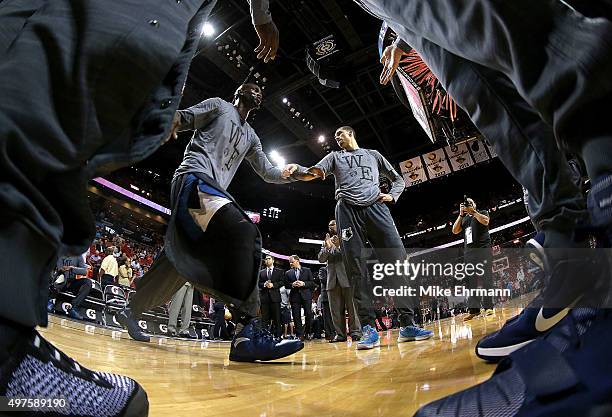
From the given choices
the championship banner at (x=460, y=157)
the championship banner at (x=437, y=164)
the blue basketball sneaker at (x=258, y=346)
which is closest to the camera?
the blue basketball sneaker at (x=258, y=346)

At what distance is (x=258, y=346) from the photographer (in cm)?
214

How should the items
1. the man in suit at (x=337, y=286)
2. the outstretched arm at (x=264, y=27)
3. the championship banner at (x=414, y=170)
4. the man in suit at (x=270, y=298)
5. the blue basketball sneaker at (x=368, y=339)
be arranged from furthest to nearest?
the championship banner at (x=414, y=170) → the man in suit at (x=270, y=298) → the man in suit at (x=337, y=286) → the blue basketball sneaker at (x=368, y=339) → the outstretched arm at (x=264, y=27)

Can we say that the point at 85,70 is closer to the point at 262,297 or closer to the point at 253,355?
the point at 253,355

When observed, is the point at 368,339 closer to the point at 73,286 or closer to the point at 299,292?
the point at 73,286

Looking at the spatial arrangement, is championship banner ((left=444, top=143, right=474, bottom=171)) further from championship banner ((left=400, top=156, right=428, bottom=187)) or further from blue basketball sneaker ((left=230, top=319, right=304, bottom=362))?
blue basketball sneaker ((left=230, top=319, right=304, bottom=362))

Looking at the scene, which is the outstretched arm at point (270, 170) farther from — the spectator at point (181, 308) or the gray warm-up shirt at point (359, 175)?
the spectator at point (181, 308)

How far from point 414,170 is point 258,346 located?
15436 millimetres

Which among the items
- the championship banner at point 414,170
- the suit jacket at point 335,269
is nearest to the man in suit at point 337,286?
the suit jacket at point 335,269

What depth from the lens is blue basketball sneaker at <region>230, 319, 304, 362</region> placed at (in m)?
2.06

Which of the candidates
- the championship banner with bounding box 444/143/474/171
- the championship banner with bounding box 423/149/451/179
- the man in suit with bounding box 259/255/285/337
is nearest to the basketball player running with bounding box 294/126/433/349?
the man in suit with bounding box 259/255/285/337

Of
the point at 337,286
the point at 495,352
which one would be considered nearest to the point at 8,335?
the point at 495,352

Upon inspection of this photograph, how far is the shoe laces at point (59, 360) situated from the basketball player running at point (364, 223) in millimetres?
2667

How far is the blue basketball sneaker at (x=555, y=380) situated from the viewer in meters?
0.38

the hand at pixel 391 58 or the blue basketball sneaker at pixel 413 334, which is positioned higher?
the hand at pixel 391 58
